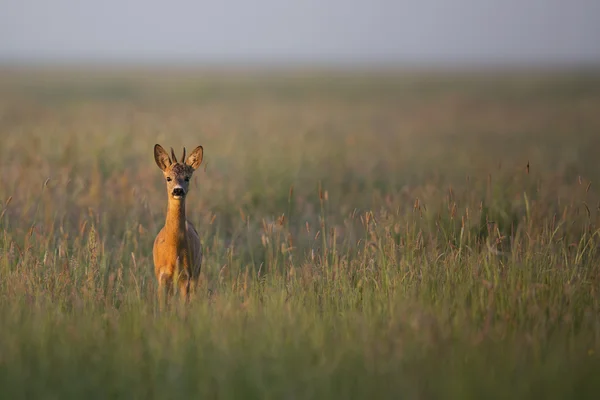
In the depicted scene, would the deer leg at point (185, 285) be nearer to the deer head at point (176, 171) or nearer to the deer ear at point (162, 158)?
the deer head at point (176, 171)

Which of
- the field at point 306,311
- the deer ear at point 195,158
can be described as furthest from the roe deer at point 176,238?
the field at point 306,311

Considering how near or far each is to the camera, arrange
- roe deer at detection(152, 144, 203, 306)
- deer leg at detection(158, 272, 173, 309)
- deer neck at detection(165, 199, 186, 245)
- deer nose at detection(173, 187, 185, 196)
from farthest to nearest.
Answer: deer neck at detection(165, 199, 186, 245), roe deer at detection(152, 144, 203, 306), deer nose at detection(173, 187, 185, 196), deer leg at detection(158, 272, 173, 309)

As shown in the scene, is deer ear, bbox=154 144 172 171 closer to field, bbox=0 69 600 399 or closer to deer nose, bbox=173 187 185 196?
deer nose, bbox=173 187 185 196

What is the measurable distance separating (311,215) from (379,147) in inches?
387

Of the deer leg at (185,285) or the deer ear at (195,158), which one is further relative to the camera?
the deer ear at (195,158)

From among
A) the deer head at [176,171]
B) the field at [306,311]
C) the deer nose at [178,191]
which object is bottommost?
the field at [306,311]

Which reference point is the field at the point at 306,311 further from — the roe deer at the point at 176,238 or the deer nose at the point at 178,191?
the deer nose at the point at 178,191

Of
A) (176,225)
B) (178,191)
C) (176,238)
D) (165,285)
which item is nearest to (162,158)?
(178,191)

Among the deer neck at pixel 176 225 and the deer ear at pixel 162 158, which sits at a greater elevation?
the deer ear at pixel 162 158

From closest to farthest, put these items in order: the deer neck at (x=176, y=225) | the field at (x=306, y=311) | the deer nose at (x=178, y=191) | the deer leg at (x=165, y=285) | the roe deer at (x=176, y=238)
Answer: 1. the field at (x=306, y=311)
2. the deer leg at (x=165, y=285)
3. the deer nose at (x=178, y=191)
4. the roe deer at (x=176, y=238)
5. the deer neck at (x=176, y=225)

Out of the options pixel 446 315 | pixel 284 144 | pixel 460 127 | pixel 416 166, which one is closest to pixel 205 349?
pixel 446 315

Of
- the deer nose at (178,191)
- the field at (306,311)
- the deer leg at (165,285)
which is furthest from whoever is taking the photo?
the deer nose at (178,191)

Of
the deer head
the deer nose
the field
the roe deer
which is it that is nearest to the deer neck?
the roe deer

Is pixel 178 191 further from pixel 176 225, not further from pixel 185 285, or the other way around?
pixel 185 285
